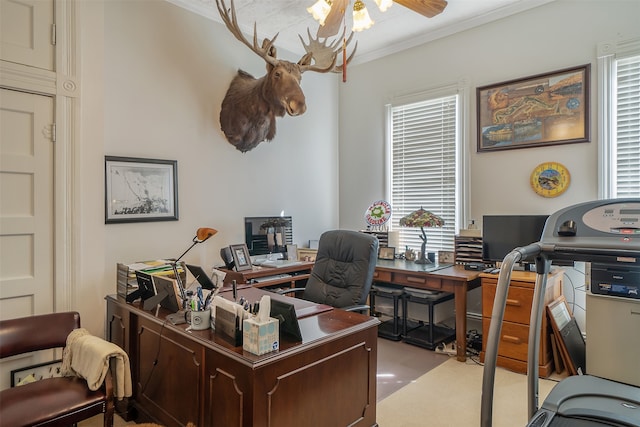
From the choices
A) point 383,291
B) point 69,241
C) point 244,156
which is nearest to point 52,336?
point 69,241

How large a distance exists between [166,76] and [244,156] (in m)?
1.04

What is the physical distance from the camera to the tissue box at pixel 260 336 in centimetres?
161

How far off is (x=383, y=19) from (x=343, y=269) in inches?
102

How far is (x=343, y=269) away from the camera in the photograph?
2.96m

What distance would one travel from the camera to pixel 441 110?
422 cm

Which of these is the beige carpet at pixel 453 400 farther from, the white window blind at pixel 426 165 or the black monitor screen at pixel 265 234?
the black monitor screen at pixel 265 234

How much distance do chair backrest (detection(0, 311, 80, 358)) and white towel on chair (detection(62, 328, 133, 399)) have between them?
120mm

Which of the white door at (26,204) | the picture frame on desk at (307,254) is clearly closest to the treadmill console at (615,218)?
the picture frame on desk at (307,254)

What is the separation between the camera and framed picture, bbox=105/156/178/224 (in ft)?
9.93

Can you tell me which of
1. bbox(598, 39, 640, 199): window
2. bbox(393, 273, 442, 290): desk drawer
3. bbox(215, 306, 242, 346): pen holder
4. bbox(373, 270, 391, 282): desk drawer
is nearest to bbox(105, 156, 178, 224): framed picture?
bbox(215, 306, 242, 346): pen holder

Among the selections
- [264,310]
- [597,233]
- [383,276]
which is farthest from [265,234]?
[597,233]

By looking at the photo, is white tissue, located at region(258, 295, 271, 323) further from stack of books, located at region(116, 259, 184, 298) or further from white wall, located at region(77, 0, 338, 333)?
white wall, located at region(77, 0, 338, 333)

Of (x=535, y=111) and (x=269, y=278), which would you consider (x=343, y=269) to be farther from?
(x=535, y=111)

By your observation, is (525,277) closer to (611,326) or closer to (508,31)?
(611,326)
